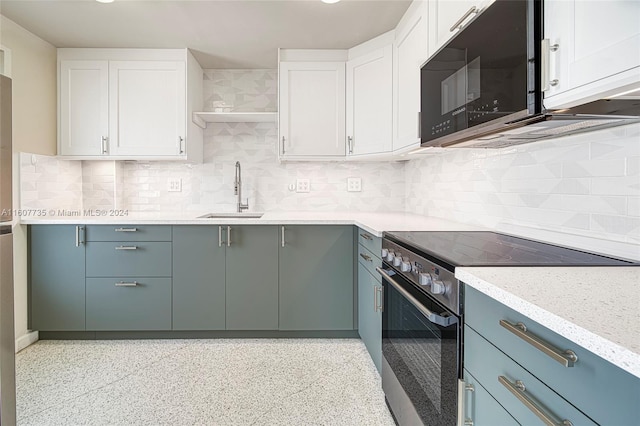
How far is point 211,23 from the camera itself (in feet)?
8.11

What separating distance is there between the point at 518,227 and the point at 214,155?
2.48 m

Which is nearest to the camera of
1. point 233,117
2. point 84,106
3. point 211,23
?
point 211,23

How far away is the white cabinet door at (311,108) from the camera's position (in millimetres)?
2912

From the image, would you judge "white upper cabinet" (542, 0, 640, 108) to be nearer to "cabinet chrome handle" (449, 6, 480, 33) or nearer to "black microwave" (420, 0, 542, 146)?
"black microwave" (420, 0, 542, 146)

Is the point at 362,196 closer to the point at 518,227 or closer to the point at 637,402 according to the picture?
the point at 518,227

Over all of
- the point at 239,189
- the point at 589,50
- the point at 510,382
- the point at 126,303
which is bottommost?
the point at 126,303

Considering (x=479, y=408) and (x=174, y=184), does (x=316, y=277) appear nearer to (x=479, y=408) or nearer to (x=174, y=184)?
(x=174, y=184)

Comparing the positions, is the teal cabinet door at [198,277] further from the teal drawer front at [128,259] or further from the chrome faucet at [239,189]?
the chrome faucet at [239,189]

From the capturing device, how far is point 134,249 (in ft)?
8.66

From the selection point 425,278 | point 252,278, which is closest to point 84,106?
point 252,278

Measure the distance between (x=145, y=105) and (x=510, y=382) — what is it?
2960 mm

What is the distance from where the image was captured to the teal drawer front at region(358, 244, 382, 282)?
2.09 meters

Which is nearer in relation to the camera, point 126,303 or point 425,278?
point 425,278

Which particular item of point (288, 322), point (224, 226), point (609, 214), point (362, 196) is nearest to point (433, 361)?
point (609, 214)
